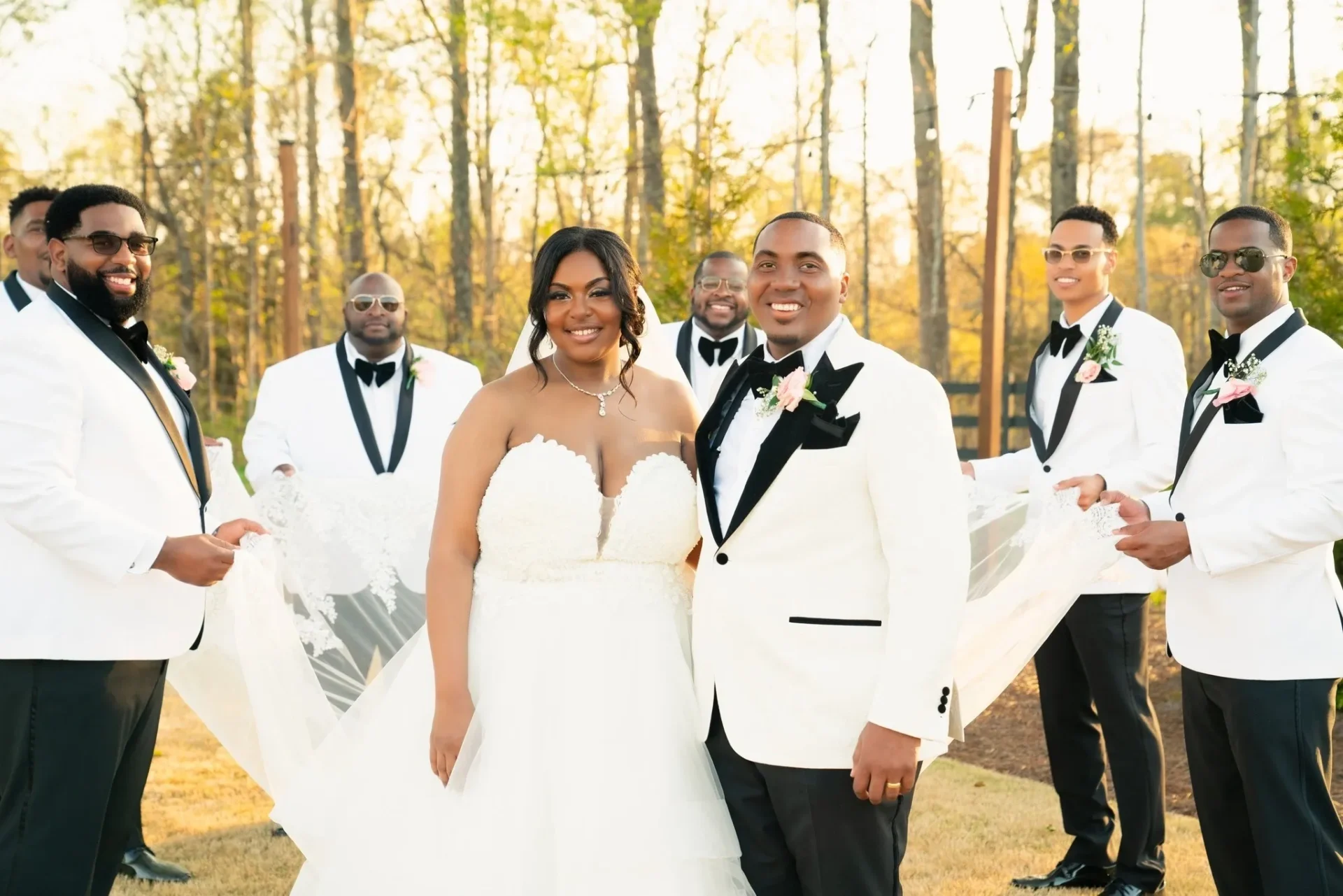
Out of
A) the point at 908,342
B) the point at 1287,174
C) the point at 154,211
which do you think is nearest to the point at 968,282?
the point at 908,342

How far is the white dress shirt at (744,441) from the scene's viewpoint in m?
3.25

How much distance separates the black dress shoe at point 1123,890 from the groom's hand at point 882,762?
96.6 inches

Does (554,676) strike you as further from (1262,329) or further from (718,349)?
(718,349)

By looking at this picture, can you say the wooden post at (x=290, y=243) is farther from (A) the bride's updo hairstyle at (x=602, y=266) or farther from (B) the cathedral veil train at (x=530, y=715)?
(A) the bride's updo hairstyle at (x=602, y=266)

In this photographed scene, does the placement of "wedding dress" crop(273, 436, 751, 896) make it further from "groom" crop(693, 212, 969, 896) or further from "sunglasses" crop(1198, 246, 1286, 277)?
"sunglasses" crop(1198, 246, 1286, 277)

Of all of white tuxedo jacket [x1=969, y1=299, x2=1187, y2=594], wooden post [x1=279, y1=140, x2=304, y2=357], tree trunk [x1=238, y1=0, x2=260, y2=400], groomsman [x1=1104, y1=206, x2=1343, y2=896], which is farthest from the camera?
tree trunk [x1=238, y1=0, x2=260, y2=400]

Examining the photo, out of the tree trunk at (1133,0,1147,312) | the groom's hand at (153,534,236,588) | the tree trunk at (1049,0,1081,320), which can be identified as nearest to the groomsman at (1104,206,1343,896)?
the groom's hand at (153,534,236,588)

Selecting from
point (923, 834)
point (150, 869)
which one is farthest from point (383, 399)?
point (923, 834)

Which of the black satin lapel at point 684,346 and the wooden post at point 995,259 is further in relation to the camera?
the wooden post at point 995,259

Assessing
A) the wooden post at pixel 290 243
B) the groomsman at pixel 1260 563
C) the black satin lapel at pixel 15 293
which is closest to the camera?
the groomsman at pixel 1260 563

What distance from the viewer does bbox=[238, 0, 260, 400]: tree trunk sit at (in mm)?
23922

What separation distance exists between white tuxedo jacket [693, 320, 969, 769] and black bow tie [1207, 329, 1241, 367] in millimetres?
1295

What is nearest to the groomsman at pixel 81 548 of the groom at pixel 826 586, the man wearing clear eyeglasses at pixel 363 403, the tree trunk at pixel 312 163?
the groom at pixel 826 586

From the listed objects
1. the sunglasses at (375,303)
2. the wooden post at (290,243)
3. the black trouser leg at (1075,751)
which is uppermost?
the wooden post at (290,243)
